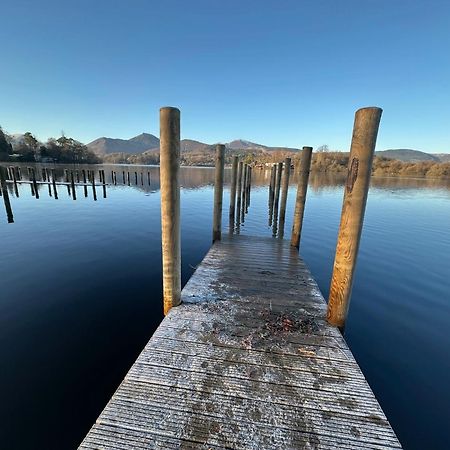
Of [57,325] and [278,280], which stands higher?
[278,280]

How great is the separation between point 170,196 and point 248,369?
295cm

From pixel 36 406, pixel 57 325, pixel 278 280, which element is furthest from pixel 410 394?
pixel 57 325

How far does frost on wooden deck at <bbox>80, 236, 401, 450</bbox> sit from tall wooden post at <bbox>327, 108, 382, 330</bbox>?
0.61m

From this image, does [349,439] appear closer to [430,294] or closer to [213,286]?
[213,286]

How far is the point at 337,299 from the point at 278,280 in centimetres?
204

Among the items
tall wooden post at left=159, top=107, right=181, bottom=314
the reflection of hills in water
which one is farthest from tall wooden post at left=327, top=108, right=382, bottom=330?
the reflection of hills in water

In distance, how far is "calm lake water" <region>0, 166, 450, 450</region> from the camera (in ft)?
13.1

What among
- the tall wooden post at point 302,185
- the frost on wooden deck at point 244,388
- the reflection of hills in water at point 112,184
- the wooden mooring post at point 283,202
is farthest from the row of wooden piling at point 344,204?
the reflection of hills in water at point 112,184

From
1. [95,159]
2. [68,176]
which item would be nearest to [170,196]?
[68,176]

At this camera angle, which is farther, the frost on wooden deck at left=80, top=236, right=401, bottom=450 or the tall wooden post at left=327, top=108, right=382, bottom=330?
the tall wooden post at left=327, top=108, right=382, bottom=330

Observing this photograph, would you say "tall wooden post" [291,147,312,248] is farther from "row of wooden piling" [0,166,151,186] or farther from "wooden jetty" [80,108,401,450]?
"row of wooden piling" [0,166,151,186]

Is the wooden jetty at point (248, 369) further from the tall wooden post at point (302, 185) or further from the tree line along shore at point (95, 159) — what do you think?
the tree line along shore at point (95, 159)

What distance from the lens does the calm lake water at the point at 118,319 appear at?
4.00m

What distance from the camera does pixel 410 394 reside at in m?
4.62
